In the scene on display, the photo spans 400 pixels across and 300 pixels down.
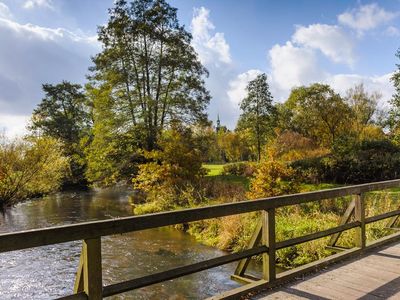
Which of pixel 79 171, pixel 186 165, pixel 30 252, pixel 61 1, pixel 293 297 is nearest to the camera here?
pixel 293 297

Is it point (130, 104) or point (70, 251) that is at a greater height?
point (130, 104)

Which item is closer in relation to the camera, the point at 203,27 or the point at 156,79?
the point at 203,27

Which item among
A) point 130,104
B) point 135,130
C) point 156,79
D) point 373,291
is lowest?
point 373,291

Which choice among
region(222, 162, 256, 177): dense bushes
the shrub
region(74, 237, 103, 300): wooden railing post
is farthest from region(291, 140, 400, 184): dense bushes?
region(74, 237, 103, 300): wooden railing post

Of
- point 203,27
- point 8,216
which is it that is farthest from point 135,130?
point 203,27

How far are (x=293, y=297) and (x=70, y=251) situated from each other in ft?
28.4

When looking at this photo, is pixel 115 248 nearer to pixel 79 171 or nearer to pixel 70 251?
pixel 70 251

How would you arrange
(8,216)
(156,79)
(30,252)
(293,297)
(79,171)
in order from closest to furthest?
(293,297) < (30,252) < (8,216) < (156,79) < (79,171)

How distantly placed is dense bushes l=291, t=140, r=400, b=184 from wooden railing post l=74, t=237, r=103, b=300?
17995 mm

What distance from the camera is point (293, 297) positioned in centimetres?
389

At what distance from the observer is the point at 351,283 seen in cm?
437

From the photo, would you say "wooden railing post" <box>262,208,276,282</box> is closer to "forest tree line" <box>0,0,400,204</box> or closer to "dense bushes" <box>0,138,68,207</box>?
"forest tree line" <box>0,0,400,204</box>

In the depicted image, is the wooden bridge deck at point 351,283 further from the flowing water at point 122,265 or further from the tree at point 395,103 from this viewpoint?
the tree at point 395,103

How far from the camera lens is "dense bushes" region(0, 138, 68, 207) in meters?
19.5
